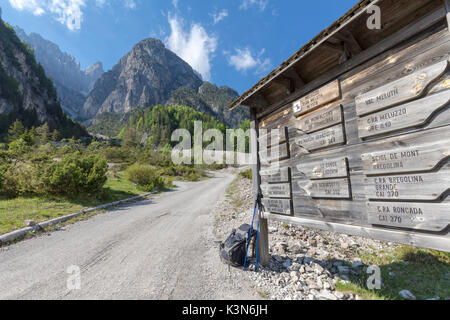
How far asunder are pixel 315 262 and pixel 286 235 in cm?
179

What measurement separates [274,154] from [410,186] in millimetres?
2339

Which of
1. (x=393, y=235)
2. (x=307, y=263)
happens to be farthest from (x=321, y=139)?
(x=307, y=263)

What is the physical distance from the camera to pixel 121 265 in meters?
4.18

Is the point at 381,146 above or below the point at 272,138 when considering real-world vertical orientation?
below

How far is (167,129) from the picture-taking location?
9138cm

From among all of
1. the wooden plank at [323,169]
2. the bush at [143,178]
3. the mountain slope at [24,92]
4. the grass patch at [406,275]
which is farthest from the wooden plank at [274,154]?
the mountain slope at [24,92]

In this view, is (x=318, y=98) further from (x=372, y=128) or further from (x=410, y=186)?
(x=410, y=186)

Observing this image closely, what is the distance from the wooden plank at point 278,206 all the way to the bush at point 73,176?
997 centimetres

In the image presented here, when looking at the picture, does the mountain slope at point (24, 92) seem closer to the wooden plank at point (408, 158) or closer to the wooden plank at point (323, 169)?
the wooden plank at point (323, 169)

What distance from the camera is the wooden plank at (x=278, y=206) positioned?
13.0 feet

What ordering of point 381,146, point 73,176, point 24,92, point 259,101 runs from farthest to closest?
point 24,92, point 73,176, point 259,101, point 381,146

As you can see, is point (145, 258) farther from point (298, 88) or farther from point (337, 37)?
point (337, 37)

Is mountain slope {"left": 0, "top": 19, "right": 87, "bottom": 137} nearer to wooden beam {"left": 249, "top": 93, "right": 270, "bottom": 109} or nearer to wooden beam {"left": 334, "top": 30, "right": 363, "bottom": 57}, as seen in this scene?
wooden beam {"left": 249, "top": 93, "right": 270, "bottom": 109}

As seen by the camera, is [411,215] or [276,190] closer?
[411,215]
